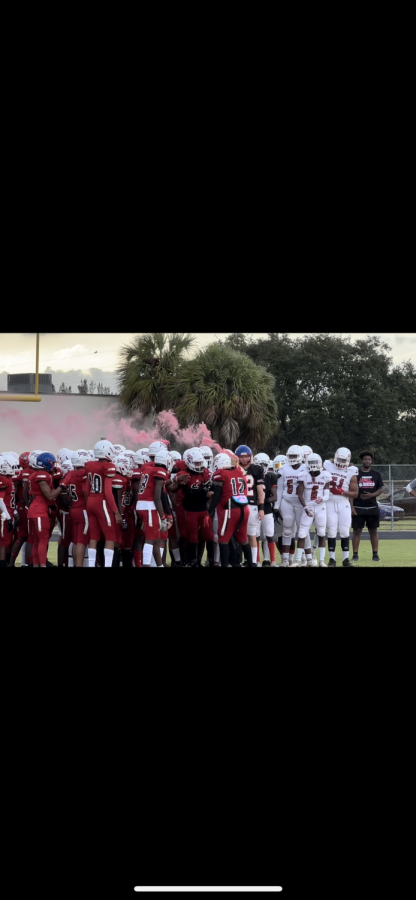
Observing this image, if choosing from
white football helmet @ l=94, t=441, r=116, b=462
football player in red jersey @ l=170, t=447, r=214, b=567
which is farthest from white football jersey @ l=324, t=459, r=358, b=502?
white football helmet @ l=94, t=441, r=116, b=462

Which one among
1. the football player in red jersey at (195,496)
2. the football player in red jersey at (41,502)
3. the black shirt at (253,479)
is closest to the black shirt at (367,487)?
the black shirt at (253,479)

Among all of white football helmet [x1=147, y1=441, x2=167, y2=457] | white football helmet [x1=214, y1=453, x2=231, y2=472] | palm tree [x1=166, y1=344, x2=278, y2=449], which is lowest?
white football helmet [x1=214, y1=453, x2=231, y2=472]

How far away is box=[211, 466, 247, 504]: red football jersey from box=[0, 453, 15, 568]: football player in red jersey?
2.15 metres

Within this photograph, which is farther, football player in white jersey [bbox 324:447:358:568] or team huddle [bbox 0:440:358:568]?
football player in white jersey [bbox 324:447:358:568]

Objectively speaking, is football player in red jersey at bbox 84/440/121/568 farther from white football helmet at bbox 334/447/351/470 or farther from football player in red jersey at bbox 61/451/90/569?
white football helmet at bbox 334/447/351/470

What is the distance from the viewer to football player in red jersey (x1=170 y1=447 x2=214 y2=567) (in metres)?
9.69

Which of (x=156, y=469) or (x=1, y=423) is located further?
(x=1, y=423)

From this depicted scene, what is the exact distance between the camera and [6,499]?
9.90 m

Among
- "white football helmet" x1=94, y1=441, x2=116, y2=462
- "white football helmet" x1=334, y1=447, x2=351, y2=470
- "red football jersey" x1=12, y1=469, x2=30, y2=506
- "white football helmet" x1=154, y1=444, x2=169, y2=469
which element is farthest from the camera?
"white football helmet" x1=334, y1=447, x2=351, y2=470
